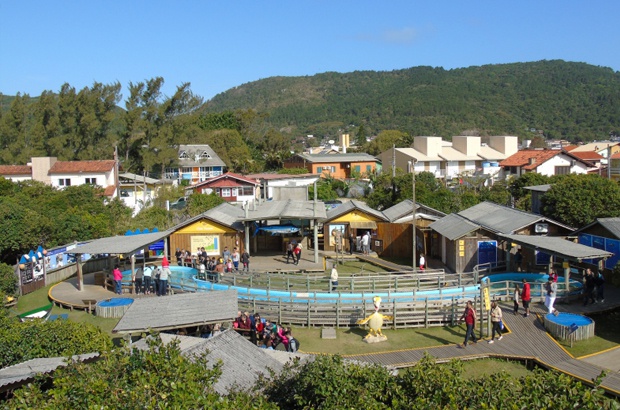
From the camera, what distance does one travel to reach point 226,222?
102 ft

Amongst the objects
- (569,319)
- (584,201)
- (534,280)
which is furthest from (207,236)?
(584,201)

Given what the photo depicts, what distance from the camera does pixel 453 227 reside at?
28.5m

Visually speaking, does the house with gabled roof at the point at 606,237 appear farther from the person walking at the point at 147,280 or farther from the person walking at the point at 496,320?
the person walking at the point at 147,280

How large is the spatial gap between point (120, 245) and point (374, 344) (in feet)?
41.8

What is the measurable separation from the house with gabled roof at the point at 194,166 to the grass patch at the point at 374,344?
53.4 meters

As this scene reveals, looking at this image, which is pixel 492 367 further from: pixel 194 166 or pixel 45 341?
pixel 194 166

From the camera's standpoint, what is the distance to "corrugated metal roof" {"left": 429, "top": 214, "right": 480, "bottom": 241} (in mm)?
26766

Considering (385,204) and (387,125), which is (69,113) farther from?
(387,125)

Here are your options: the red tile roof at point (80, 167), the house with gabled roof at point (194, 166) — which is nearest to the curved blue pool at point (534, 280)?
the red tile roof at point (80, 167)

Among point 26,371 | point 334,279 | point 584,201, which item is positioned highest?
point 584,201

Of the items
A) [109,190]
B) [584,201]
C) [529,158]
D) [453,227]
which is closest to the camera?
[453,227]

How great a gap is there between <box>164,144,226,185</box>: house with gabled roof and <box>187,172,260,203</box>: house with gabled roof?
1313 cm

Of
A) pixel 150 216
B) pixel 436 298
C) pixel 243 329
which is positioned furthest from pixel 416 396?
pixel 150 216

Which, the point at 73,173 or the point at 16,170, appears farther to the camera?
the point at 16,170
